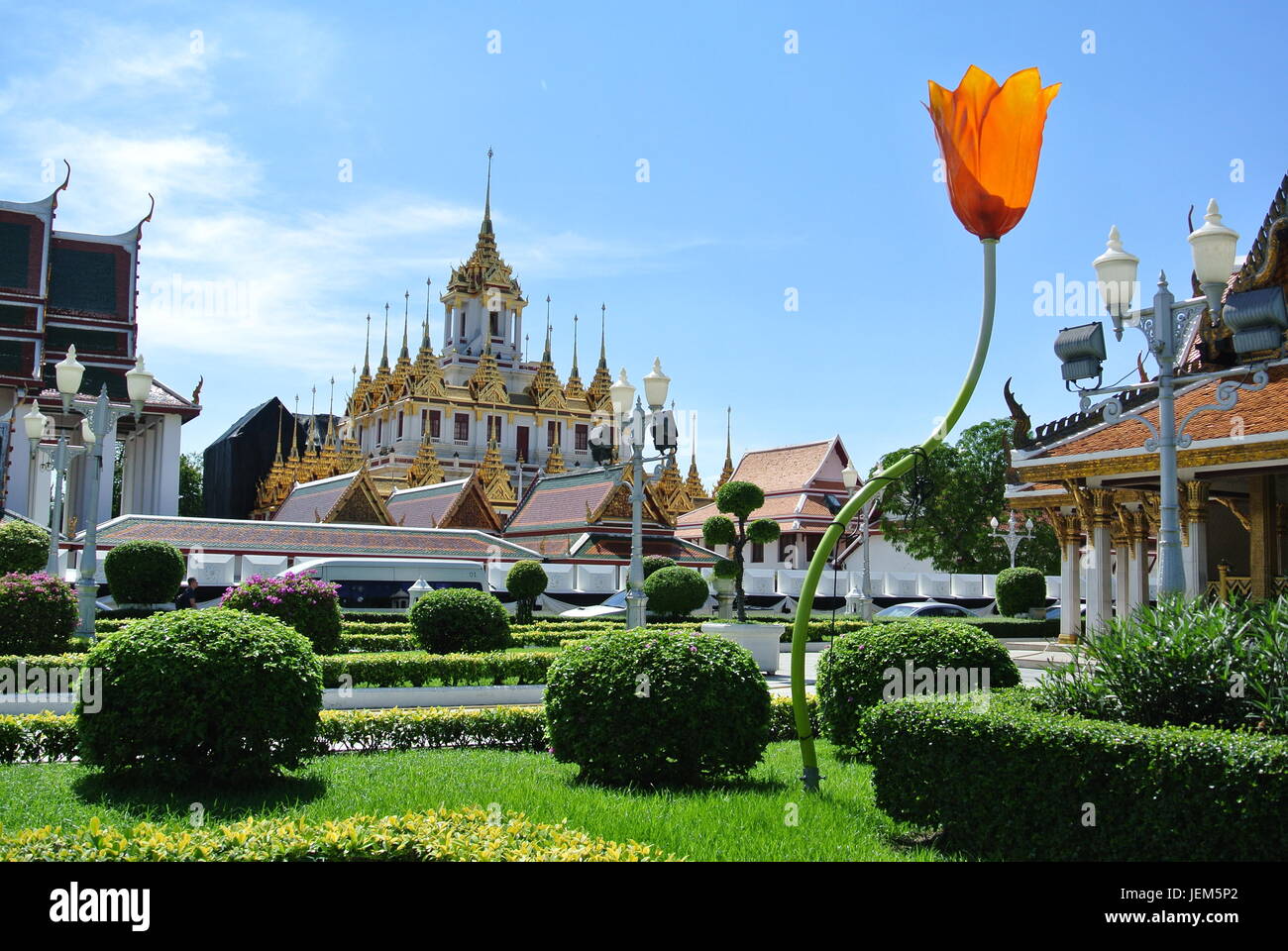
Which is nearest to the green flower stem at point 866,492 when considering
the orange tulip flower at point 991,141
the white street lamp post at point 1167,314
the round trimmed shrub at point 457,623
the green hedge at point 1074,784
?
the orange tulip flower at point 991,141

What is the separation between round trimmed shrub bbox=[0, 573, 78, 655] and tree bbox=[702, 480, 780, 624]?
32.7 ft

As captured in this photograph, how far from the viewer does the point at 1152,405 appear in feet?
55.1

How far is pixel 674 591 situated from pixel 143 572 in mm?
10892

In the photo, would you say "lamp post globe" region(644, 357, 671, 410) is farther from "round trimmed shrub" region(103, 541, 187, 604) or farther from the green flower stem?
"round trimmed shrub" region(103, 541, 187, 604)

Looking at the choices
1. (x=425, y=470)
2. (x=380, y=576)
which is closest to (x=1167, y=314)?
(x=380, y=576)

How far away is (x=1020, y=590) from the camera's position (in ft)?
112

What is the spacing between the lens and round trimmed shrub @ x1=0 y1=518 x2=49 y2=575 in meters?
22.7

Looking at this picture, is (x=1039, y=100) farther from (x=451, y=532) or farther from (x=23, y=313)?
(x=23, y=313)

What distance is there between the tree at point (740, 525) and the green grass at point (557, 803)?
30.2 ft

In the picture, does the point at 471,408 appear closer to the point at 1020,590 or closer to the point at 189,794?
the point at 1020,590

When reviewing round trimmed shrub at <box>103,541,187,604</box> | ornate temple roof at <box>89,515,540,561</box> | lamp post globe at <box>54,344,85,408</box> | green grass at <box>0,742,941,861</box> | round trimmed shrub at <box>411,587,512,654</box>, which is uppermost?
lamp post globe at <box>54,344,85,408</box>

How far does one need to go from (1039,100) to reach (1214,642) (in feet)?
10.9

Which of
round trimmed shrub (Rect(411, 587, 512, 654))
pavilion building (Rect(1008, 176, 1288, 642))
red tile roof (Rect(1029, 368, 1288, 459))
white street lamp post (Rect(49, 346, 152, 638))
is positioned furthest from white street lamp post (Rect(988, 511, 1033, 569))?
white street lamp post (Rect(49, 346, 152, 638))
